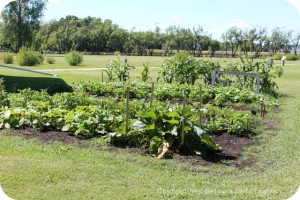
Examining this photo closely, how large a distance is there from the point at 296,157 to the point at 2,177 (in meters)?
4.08

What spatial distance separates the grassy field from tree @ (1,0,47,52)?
4205cm

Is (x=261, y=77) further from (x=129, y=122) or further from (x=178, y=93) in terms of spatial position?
(x=129, y=122)

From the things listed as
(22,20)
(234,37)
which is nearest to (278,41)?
(234,37)

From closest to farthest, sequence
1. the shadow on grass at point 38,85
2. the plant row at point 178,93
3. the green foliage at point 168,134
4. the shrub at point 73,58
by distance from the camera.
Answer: the green foliage at point 168,134 < the plant row at point 178,93 < the shadow on grass at point 38,85 < the shrub at point 73,58

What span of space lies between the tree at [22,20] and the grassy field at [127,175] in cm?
4205

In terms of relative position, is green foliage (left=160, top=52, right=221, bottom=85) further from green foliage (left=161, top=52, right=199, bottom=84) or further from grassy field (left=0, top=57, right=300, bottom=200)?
grassy field (left=0, top=57, right=300, bottom=200)

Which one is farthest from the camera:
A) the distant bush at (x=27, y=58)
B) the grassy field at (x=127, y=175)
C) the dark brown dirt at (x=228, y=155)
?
the distant bush at (x=27, y=58)

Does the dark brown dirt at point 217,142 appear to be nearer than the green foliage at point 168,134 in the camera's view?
Yes

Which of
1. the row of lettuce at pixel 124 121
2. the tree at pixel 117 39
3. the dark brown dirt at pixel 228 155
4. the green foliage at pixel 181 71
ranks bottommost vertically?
the dark brown dirt at pixel 228 155

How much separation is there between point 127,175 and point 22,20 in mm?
44860

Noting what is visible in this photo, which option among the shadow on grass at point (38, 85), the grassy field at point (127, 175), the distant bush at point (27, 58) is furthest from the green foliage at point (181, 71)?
the distant bush at point (27, 58)

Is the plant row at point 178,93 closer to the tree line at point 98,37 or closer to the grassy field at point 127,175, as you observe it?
the grassy field at point 127,175

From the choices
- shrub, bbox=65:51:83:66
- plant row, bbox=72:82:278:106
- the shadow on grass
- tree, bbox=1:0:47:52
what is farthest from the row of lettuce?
tree, bbox=1:0:47:52

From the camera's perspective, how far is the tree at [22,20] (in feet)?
148
